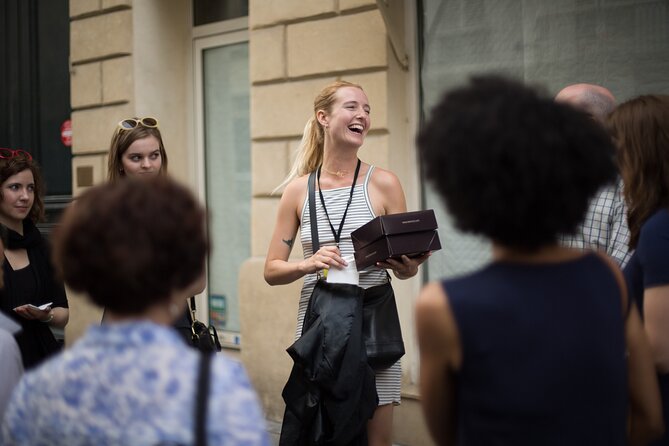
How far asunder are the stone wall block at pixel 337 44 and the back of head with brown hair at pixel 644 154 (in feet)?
10.6

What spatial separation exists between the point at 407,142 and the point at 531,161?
4081 mm

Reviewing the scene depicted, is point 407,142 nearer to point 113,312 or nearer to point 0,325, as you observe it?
point 0,325

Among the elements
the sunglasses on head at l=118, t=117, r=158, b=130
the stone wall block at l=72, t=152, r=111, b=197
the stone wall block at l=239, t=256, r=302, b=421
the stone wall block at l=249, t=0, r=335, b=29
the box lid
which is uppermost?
the stone wall block at l=249, t=0, r=335, b=29

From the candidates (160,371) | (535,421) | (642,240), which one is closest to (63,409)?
(160,371)

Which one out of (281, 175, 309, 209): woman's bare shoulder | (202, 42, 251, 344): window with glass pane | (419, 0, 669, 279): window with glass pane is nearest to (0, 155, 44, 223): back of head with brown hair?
(281, 175, 309, 209): woman's bare shoulder

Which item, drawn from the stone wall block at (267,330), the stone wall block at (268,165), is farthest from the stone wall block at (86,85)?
the stone wall block at (267,330)

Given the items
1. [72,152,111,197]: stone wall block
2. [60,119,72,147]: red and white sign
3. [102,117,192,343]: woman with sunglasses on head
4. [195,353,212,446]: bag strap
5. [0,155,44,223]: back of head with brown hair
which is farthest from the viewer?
[60,119,72,147]: red and white sign

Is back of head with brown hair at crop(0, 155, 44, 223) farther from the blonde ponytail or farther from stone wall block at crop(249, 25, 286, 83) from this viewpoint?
stone wall block at crop(249, 25, 286, 83)

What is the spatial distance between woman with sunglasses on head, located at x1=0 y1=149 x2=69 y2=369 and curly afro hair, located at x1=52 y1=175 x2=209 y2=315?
2355 mm

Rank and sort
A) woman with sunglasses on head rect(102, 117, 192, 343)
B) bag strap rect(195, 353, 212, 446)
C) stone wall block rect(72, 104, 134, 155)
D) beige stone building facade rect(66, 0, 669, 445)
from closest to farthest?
bag strap rect(195, 353, 212, 446), woman with sunglasses on head rect(102, 117, 192, 343), beige stone building facade rect(66, 0, 669, 445), stone wall block rect(72, 104, 134, 155)

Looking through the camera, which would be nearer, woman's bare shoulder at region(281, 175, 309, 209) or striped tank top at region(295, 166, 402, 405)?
striped tank top at region(295, 166, 402, 405)

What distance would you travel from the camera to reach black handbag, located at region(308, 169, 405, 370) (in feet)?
10.9

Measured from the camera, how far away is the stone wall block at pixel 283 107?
5785 millimetres

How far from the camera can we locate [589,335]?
1.57 meters
